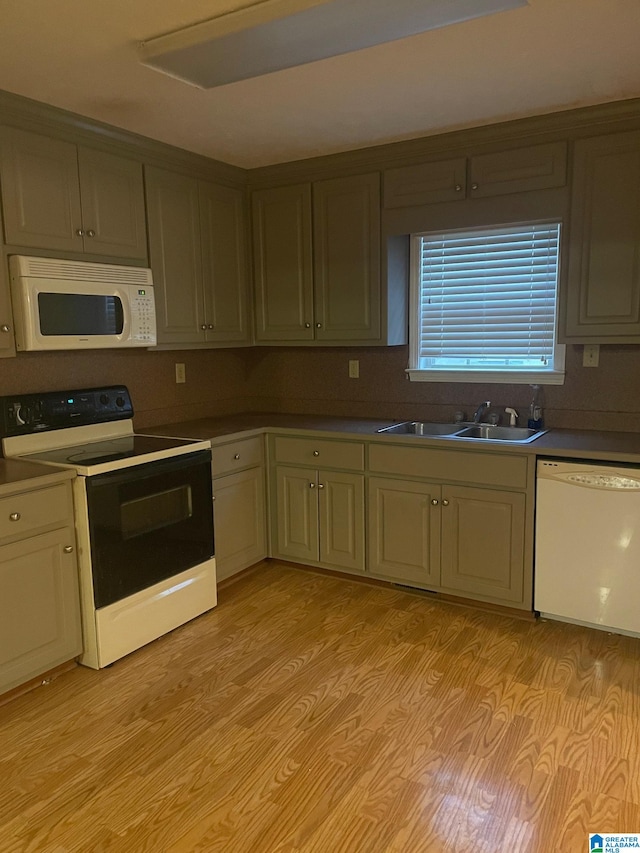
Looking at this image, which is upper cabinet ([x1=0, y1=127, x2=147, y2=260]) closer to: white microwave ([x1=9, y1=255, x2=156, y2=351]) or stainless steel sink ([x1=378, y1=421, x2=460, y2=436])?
white microwave ([x1=9, y1=255, x2=156, y2=351])

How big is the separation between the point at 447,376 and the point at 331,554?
3.95ft

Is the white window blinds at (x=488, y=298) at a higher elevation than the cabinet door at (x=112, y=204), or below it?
below

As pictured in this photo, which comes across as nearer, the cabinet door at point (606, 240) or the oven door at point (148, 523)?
the oven door at point (148, 523)

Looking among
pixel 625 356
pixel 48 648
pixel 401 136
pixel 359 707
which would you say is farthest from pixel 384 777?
pixel 401 136

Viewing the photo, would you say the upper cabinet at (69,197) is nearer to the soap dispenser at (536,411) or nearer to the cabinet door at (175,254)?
the cabinet door at (175,254)

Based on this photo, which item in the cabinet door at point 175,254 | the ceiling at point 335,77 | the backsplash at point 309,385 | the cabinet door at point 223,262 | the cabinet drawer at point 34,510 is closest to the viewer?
the ceiling at point 335,77

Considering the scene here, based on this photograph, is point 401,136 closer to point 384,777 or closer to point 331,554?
point 331,554

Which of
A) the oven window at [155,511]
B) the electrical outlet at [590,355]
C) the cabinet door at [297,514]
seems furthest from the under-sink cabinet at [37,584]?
the electrical outlet at [590,355]

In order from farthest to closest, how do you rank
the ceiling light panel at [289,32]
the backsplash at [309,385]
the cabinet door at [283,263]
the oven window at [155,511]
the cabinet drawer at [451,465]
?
the cabinet door at [283,263] < the backsplash at [309,385] < the cabinet drawer at [451,465] < the oven window at [155,511] < the ceiling light panel at [289,32]

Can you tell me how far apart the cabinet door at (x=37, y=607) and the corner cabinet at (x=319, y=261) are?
6.16 feet

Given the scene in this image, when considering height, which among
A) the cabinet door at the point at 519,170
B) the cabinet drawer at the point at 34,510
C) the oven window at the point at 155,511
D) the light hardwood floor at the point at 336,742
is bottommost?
the light hardwood floor at the point at 336,742

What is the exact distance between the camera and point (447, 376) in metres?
3.62

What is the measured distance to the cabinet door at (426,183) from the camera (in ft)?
10.5
